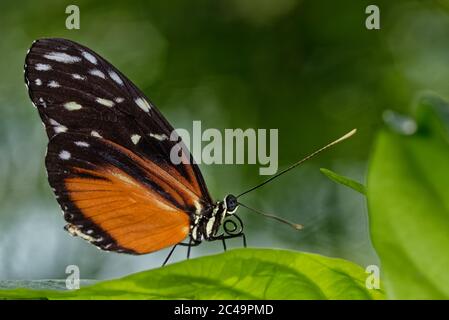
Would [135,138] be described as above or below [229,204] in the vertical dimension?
above

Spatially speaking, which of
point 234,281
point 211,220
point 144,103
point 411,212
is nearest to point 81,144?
point 144,103

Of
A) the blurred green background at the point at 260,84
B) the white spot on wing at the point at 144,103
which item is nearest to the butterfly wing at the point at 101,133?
the white spot on wing at the point at 144,103

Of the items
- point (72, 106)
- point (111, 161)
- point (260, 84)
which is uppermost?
point (260, 84)

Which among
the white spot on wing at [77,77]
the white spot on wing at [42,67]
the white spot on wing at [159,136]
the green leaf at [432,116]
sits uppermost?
the white spot on wing at [42,67]

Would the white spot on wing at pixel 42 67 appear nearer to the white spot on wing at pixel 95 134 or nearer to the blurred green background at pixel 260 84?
the white spot on wing at pixel 95 134

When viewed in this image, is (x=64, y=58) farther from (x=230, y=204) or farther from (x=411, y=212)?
(x=411, y=212)

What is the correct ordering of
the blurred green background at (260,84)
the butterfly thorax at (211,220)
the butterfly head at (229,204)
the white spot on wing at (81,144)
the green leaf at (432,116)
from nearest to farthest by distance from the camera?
the green leaf at (432,116) → the white spot on wing at (81,144) → the butterfly thorax at (211,220) → the butterfly head at (229,204) → the blurred green background at (260,84)

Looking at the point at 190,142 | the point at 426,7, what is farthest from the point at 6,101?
the point at 426,7
